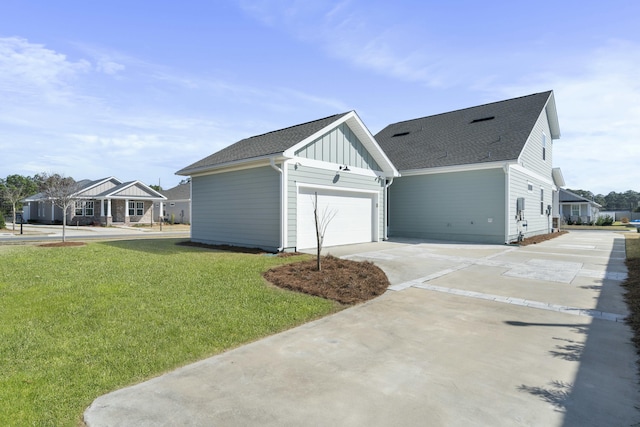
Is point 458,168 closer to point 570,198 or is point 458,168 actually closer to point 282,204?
point 282,204

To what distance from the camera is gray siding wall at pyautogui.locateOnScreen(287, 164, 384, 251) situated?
11.3 m

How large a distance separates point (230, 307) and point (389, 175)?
38.0 ft

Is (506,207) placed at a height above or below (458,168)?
below

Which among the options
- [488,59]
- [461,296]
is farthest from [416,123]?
[461,296]

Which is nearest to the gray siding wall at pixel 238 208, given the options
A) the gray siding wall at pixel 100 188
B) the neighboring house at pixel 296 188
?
the neighboring house at pixel 296 188

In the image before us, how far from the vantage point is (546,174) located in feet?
69.3

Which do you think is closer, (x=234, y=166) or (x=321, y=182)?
(x=321, y=182)

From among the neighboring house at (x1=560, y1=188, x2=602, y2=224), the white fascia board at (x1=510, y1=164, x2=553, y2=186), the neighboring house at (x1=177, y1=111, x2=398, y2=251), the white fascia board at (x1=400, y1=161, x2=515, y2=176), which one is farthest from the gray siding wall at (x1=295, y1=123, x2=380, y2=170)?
the neighboring house at (x1=560, y1=188, x2=602, y2=224)

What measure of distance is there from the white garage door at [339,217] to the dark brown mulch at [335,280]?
11.6 ft

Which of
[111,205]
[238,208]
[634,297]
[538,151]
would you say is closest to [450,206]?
[538,151]

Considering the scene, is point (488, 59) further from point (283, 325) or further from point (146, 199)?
point (146, 199)

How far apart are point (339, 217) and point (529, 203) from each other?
11084mm

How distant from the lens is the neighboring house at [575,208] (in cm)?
3736

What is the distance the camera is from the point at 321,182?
41.0ft
